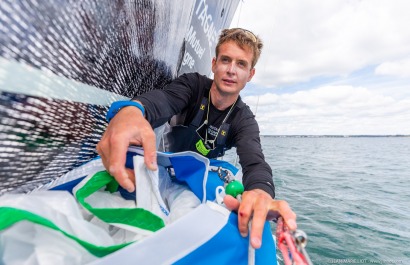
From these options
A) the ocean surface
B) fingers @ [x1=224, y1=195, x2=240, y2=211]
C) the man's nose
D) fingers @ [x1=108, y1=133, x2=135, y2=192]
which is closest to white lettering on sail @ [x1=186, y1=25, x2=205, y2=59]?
the man's nose

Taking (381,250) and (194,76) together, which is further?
(381,250)

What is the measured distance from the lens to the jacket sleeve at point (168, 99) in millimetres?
1259

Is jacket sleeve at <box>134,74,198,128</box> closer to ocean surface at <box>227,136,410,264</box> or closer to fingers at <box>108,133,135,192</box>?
fingers at <box>108,133,135,192</box>

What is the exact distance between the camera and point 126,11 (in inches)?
44.8

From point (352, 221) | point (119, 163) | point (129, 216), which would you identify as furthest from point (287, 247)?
point (352, 221)

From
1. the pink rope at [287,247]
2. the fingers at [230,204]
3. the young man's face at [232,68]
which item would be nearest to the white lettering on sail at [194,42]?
the young man's face at [232,68]

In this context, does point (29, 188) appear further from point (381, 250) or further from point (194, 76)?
point (381, 250)

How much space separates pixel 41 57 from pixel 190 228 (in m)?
0.67

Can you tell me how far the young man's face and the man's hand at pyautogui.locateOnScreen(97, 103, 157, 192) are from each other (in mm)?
980

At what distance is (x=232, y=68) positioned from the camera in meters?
1.79


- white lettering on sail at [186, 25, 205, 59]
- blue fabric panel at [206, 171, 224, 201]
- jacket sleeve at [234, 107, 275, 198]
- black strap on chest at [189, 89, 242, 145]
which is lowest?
blue fabric panel at [206, 171, 224, 201]

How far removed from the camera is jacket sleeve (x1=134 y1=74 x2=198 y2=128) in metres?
1.26

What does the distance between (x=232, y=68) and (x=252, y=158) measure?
75 centimetres

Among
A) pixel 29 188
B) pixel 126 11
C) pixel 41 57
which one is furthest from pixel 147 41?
pixel 29 188
